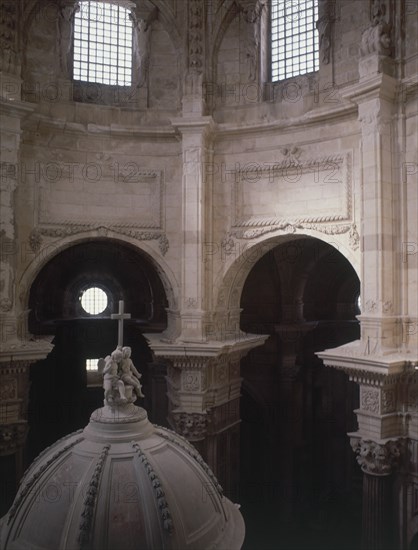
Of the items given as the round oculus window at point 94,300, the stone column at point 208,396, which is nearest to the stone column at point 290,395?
the stone column at point 208,396

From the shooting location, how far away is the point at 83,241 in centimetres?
1593

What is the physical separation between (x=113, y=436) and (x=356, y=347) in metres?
7.23

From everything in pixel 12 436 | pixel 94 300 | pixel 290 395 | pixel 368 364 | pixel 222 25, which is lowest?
pixel 290 395

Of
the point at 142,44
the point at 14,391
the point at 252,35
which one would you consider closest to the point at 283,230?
the point at 252,35

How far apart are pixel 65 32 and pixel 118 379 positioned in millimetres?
11638

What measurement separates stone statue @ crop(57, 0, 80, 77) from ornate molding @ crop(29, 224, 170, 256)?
4444 millimetres

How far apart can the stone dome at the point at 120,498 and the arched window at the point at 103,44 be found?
11.6 m

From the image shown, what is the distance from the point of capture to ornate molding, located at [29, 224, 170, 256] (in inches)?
594

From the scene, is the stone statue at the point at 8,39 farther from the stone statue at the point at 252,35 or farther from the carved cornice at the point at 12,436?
the carved cornice at the point at 12,436

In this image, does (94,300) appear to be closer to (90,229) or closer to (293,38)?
(90,229)

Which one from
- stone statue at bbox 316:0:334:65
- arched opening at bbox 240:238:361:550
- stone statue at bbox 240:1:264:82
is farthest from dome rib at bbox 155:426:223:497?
arched opening at bbox 240:238:361:550

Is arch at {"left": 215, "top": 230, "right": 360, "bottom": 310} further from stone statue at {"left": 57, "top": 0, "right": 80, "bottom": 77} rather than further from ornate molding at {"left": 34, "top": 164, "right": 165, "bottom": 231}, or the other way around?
stone statue at {"left": 57, "top": 0, "right": 80, "bottom": 77}

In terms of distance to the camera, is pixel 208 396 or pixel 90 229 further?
pixel 90 229

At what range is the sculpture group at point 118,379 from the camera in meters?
8.22
